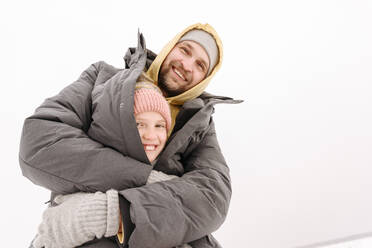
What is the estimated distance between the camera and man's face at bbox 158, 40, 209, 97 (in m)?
1.30

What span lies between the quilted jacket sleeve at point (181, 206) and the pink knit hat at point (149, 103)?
208 mm

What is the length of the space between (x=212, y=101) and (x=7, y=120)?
1163 millimetres

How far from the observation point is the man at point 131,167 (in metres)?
0.87

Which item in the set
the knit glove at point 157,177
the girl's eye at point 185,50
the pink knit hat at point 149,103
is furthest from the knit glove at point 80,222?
the girl's eye at point 185,50

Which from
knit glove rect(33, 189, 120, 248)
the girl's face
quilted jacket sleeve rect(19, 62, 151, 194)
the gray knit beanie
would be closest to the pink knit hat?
the girl's face

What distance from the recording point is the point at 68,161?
93cm

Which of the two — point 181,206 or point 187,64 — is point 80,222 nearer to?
point 181,206

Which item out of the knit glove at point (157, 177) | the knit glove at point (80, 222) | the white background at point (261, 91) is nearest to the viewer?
the knit glove at point (80, 222)

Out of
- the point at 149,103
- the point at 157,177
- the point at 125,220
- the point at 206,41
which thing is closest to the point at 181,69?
the point at 206,41

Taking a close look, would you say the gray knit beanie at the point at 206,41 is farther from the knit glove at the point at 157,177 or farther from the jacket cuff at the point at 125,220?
the jacket cuff at the point at 125,220

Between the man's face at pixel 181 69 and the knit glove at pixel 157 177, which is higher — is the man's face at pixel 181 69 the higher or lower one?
the higher one

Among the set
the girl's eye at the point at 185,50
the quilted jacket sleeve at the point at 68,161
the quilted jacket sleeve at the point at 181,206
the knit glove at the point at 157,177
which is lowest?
the quilted jacket sleeve at the point at 181,206

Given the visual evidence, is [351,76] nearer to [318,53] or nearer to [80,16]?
[318,53]

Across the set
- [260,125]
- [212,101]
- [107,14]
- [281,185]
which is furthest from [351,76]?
[107,14]
